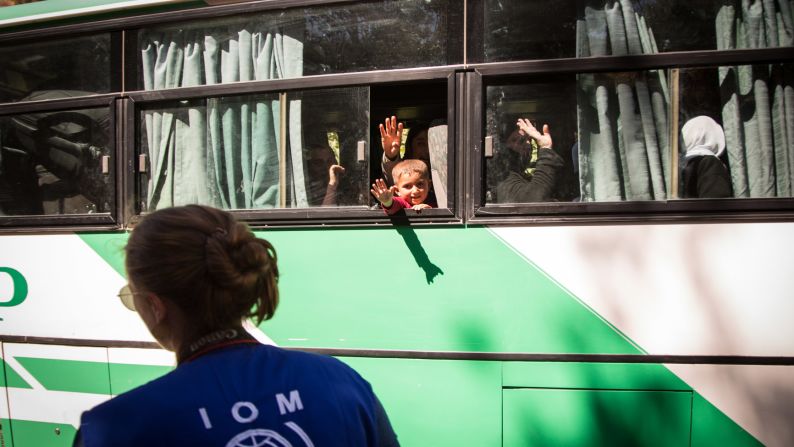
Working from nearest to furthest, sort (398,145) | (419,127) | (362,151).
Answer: (362,151) < (398,145) < (419,127)

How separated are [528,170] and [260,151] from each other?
1362mm

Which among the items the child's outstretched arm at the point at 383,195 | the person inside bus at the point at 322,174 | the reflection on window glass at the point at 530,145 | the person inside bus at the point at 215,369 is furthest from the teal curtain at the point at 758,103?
the person inside bus at the point at 215,369

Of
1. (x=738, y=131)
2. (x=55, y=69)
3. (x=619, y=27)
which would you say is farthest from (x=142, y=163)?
(x=738, y=131)

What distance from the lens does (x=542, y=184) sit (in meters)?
2.58

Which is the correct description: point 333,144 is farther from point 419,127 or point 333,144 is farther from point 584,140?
point 584,140

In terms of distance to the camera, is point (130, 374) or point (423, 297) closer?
point (423, 297)

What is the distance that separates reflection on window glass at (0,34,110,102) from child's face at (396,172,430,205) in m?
1.69

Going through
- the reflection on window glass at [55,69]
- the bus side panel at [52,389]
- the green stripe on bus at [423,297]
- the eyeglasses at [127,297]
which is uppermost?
the reflection on window glass at [55,69]

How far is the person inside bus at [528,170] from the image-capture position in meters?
2.58

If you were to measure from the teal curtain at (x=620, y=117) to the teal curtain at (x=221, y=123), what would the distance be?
1.38m

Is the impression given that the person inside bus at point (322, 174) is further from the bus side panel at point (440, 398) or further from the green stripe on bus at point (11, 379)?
the green stripe on bus at point (11, 379)

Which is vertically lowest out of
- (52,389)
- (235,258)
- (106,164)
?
(52,389)

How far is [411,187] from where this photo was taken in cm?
290

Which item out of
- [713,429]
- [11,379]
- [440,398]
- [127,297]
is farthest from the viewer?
[11,379]
